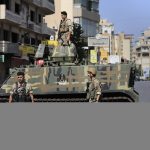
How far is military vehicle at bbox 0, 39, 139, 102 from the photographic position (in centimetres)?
1359

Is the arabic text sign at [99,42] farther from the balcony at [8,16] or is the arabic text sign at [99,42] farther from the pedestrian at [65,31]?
the pedestrian at [65,31]

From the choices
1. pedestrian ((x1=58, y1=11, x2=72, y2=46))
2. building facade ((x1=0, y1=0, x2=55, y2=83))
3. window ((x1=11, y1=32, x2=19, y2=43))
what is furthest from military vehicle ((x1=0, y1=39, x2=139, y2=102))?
window ((x1=11, y1=32, x2=19, y2=43))

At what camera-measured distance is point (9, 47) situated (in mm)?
45625

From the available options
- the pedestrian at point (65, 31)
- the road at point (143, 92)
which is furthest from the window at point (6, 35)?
the pedestrian at point (65, 31)

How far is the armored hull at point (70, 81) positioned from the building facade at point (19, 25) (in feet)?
102

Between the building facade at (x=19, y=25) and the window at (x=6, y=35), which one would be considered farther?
the window at (x=6, y=35)

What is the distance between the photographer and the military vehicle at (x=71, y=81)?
13.6 meters

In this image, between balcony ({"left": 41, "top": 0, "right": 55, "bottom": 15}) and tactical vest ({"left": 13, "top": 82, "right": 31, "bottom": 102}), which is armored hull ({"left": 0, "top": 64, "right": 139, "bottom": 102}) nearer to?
tactical vest ({"left": 13, "top": 82, "right": 31, "bottom": 102})

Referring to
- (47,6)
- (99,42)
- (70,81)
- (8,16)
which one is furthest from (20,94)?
(47,6)

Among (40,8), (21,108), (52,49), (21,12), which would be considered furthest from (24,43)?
(21,108)

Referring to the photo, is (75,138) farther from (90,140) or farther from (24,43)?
(24,43)

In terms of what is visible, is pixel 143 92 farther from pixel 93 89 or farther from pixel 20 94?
pixel 20 94

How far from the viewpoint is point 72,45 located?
49.4ft

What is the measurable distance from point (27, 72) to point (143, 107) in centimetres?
→ 817
